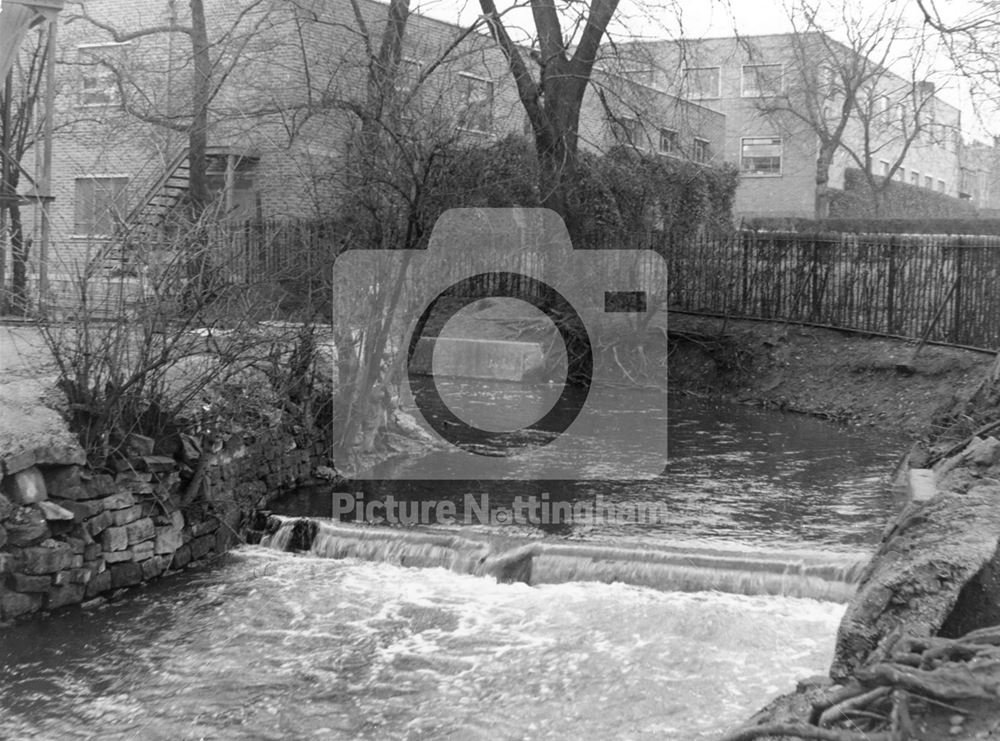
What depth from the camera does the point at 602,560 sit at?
7.70 m

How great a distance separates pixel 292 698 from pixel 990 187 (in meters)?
60.5

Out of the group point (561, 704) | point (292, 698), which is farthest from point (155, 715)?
point (561, 704)

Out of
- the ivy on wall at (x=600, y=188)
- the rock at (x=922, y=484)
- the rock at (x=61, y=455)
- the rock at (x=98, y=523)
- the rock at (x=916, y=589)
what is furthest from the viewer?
the ivy on wall at (x=600, y=188)

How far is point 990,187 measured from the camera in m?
59.1

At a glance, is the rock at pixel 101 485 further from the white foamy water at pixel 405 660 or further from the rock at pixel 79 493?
the white foamy water at pixel 405 660

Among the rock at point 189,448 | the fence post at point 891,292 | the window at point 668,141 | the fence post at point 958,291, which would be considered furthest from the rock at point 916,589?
the window at point 668,141

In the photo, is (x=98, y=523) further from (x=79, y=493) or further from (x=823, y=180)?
(x=823, y=180)

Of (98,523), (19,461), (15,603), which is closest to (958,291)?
(98,523)

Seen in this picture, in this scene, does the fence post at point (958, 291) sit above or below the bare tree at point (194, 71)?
below

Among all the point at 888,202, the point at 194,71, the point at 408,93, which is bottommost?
the point at 408,93

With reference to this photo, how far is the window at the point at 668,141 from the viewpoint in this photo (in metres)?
16.4

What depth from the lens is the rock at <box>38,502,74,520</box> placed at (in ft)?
23.2

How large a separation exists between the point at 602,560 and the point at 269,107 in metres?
6.72

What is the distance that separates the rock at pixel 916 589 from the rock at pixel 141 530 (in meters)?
4.98
